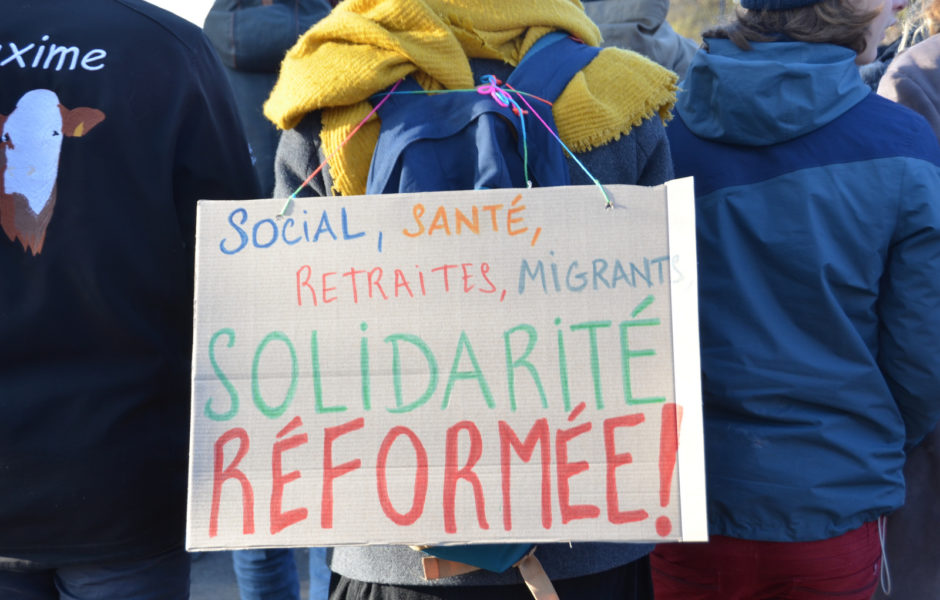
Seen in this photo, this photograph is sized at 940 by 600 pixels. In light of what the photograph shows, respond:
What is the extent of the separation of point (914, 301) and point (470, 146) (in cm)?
100

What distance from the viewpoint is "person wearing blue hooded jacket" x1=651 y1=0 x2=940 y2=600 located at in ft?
5.77

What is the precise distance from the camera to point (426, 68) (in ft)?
4.50

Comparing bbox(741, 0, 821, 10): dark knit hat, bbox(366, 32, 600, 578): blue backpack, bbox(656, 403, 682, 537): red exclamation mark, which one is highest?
bbox(741, 0, 821, 10): dark knit hat

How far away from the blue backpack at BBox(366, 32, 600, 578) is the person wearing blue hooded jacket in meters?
0.57

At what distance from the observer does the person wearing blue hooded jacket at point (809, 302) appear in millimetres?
1760

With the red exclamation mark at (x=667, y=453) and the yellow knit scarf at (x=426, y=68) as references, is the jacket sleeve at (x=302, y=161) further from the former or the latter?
the red exclamation mark at (x=667, y=453)

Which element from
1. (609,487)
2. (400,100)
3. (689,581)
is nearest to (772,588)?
(689,581)

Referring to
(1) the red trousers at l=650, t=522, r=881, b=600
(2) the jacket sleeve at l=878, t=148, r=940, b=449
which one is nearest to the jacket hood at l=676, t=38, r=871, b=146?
(2) the jacket sleeve at l=878, t=148, r=940, b=449

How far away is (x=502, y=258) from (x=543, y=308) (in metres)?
0.09

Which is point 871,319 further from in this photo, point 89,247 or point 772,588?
point 89,247

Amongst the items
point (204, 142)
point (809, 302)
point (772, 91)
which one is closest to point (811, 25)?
point (772, 91)

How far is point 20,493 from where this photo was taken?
156 cm

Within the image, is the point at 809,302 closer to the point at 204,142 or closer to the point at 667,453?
the point at 667,453

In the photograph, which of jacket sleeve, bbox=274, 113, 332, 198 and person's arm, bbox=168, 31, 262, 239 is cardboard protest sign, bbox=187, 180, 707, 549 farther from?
person's arm, bbox=168, 31, 262, 239
